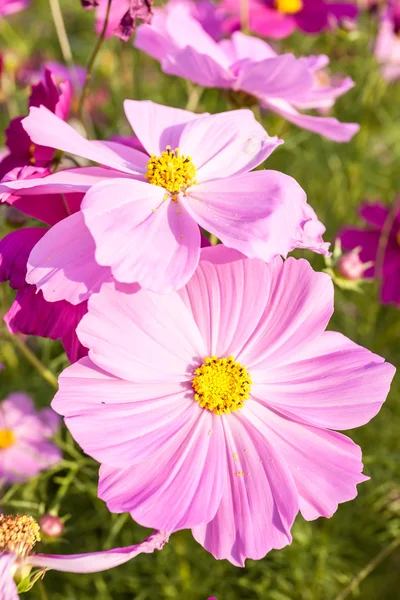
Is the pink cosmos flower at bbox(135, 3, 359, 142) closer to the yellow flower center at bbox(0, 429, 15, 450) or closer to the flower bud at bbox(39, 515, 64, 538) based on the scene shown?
the flower bud at bbox(39, 515, 64, 538)

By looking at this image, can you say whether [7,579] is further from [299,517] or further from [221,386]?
[299,517]

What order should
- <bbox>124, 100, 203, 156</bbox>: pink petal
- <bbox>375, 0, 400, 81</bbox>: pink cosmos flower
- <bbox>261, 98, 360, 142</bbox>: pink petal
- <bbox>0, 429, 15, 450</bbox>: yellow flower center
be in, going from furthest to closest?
<bbox>375, 0, 400, 81</bbox>: pink cosmos flower → <bbox>0, 429, 15, 450</bbox>: yellow flower center → <bbox>261, 98, 360, 142</bbox>: pink petal → <bbox>124, 100, 203, 156</bbox>: pink petal

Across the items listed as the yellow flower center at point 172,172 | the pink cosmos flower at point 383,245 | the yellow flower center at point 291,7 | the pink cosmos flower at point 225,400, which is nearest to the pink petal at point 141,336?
the pink cosmos flower at point 225,400

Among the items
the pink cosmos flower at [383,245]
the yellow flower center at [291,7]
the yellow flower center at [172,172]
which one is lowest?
the pink cosmos flower at [383,245]

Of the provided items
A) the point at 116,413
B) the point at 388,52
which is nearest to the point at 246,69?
the point at 116,413

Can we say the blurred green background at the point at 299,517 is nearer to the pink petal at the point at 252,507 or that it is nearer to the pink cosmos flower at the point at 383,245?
the pink cosmos flower at the point at 383,245

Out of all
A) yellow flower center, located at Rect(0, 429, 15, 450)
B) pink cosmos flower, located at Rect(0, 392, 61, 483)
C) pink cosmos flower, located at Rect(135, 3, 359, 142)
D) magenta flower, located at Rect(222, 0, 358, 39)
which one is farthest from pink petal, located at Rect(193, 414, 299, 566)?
magenta flower, located at Rect(222, 0, 358, 39)

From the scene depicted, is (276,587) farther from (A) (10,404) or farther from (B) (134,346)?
(B) (134,346)
